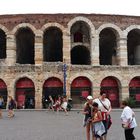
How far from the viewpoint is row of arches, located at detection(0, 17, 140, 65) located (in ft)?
118

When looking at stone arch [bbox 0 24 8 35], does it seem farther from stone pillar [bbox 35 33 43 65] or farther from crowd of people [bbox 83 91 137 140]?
crowd of people [bbox 83 91 137 140]

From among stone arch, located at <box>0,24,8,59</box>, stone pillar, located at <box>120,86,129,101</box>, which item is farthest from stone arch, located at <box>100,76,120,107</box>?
stone arch, located at <box>0,24,8,59</box>

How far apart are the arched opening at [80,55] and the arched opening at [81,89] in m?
2.89

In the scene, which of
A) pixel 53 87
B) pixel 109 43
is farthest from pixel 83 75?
pixel 109 43

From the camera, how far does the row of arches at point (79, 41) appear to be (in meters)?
35.9

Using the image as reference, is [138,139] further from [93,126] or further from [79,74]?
[79,74]

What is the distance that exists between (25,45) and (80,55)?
19.0ft

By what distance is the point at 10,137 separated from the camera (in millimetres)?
13617

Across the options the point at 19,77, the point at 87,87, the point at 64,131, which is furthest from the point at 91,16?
the point at 64,131

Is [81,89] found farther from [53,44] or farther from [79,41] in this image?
[53,44]

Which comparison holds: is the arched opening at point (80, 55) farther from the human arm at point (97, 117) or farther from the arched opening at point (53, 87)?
the human arm at point (97, 117)

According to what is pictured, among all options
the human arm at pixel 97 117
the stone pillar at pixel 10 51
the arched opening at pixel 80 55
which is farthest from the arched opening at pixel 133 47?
the human arm at pixel 97 117

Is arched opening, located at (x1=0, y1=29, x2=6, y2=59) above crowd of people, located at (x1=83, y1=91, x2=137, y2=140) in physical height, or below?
above

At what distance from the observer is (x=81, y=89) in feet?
118
